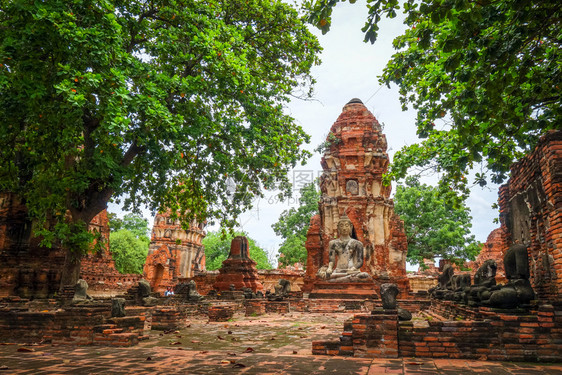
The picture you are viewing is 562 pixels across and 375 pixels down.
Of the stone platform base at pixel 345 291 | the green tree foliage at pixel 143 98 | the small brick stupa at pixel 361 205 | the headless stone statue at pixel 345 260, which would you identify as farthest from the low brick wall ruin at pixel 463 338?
the small brick stupa at pixel 361 205

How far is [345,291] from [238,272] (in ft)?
18.7

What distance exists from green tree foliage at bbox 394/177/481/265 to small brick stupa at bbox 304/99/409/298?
7.05 meters

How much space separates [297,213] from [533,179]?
23.0 metres

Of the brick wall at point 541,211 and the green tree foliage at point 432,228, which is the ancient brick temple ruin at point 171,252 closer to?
the green tree foliage at point 432,228

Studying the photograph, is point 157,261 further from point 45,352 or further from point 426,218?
point 45,352

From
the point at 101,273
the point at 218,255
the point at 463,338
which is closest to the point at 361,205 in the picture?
the point at 101,273

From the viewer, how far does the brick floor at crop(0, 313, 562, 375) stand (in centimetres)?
420

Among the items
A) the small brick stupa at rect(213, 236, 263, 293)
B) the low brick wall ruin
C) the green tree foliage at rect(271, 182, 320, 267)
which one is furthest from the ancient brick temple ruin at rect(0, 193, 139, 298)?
the green tree foliage at rect(271, 182, 320, 267)

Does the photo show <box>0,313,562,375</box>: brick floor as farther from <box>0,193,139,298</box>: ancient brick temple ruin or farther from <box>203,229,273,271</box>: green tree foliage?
<box>203,229,273,271</box>: green tree foliage

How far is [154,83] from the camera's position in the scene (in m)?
7.85

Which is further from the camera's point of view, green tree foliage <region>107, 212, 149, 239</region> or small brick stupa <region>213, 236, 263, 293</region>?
green tree foliage <region>107, 212, 149, 239</region>

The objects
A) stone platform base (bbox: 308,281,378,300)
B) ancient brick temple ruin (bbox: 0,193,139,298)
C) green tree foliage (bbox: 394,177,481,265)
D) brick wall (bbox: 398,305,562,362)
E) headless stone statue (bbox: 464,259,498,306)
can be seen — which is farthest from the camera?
green tree foliage (bbox: 394,177,481,265)

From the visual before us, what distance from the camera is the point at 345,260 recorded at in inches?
599

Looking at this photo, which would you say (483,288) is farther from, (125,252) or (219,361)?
(125,252)
